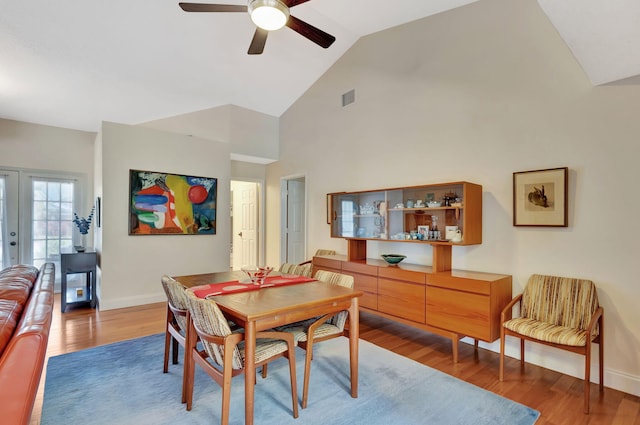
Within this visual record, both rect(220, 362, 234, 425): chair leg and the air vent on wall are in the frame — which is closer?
rect(220, 362, 234, 425): chair leg

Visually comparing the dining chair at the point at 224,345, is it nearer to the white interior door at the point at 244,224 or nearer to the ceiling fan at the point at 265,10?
the ceiling fan at the point at 265,10

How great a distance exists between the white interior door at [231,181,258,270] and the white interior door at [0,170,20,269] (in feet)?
11.7

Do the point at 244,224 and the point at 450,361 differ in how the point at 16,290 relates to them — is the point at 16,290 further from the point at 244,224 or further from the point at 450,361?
the point at 244,224

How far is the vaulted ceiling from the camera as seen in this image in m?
2.24

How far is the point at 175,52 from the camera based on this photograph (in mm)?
3730

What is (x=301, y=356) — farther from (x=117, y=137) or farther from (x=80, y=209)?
(x=80, y=209)

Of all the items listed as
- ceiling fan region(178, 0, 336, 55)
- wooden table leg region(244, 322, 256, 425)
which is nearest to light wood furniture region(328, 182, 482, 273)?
ceiling fan region(178, 0, 336, 55)

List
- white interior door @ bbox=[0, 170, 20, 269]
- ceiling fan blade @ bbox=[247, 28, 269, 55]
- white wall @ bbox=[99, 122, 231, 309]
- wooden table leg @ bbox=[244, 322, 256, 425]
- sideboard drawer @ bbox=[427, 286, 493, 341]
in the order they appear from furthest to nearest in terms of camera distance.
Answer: white interior door @ bbox=[0, 170, 20, 269] < white wall @ bbox=[99, 122, 231, 309] < sideboard drawer @ bbox=[427, 286, 493, 341] < ceiling fan blade @ bbox=[247, 28, 269, 55] < wooden table leg @ bbox=[244, 322, 256, 425]

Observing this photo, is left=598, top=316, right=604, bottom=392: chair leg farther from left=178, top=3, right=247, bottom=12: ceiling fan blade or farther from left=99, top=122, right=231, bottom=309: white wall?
left=99, top=122, right=231, bottom=309: white wall

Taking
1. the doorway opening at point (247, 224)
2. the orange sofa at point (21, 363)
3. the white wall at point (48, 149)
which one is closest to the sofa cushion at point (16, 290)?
the orange sofa at point (21, 363)

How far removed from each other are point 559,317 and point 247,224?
18.1 ft

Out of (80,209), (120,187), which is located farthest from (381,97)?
(80,209)

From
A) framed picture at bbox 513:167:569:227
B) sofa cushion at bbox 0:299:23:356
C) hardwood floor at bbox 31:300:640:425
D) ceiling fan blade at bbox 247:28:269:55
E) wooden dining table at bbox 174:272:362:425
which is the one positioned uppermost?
ceiling fan blade at bbox 247:28:269:55

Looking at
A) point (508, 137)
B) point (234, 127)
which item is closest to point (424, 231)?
point (508, 137)
